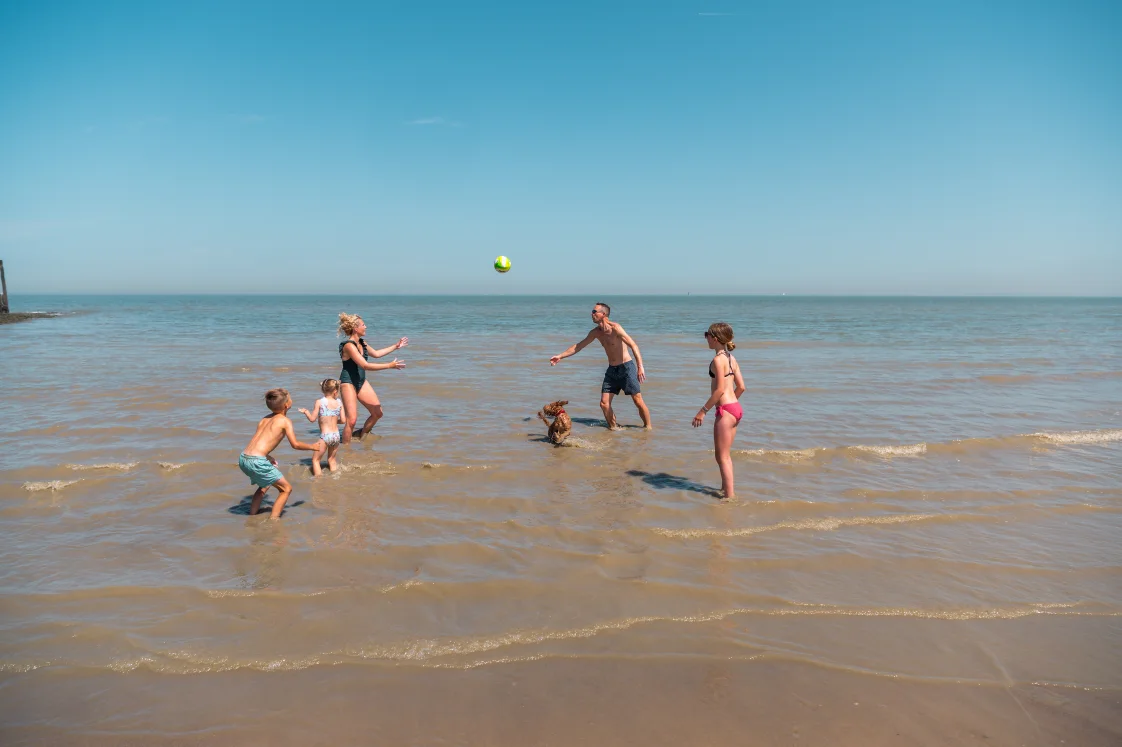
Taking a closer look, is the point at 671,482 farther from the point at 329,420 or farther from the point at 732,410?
the point at 329,420

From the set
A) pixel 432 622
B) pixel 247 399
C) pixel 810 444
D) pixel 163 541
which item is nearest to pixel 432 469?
pixel 163 541

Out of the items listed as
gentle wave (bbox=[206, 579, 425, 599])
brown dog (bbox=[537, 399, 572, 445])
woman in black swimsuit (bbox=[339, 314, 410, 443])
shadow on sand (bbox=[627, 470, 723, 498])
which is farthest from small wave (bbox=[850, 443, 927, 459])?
gentle wave (bbox=[206, 579, 425, 599])

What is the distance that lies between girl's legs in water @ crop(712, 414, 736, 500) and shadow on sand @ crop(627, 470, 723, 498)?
0.54 feet

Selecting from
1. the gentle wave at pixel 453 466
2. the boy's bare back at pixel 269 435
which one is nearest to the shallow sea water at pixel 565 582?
the gentle wave at pixel 453 466

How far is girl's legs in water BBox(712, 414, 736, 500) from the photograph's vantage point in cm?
662

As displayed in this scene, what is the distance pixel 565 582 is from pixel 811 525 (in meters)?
2.61

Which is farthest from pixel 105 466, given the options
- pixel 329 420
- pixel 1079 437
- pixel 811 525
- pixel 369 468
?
pixel 1079 437

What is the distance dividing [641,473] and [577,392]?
6551 millimetres

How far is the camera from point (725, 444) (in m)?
6.67

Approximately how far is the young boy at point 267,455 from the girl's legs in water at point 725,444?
424 centimetres

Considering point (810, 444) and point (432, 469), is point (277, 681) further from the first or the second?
point (810, 444)

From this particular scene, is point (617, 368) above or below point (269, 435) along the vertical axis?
above

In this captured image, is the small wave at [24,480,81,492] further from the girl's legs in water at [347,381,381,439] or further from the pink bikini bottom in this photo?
the pink bikini bottom

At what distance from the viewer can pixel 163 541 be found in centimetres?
564
